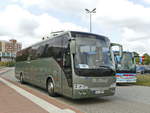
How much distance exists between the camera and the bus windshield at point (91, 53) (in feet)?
23.5

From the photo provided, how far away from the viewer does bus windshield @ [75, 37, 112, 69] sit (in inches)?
281

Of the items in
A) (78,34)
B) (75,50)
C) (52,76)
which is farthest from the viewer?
(52,76)

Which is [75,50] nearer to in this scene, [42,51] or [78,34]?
[78,34]

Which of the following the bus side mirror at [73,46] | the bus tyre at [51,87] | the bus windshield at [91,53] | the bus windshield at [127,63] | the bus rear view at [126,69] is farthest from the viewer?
the bus windshield at [127,63]

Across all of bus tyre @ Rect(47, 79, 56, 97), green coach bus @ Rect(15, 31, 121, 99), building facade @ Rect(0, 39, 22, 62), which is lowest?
bus tyre @ Rect(47, 79, 56, 97)

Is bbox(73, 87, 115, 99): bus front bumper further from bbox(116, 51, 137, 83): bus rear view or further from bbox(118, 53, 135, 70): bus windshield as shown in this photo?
bbox(118, 53, 135, 70): bus windshield

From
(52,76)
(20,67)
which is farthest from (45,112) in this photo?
(20,67)

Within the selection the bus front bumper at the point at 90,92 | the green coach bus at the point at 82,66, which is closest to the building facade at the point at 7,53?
the green coach bus at the point at 82,66

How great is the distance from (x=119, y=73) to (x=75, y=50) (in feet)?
25.8

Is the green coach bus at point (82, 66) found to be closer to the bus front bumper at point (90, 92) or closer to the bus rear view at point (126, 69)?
the bus front bumper at point (90, 92)

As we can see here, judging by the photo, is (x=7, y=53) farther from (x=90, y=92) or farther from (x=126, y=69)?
(x=90, y=92)

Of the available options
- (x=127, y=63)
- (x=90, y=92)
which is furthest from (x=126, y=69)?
(x=90, y=92)

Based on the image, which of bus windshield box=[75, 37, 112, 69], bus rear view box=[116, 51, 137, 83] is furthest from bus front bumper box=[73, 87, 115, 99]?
bus rear view box=[116, 51, 137, 83]

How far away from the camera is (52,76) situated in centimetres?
896
